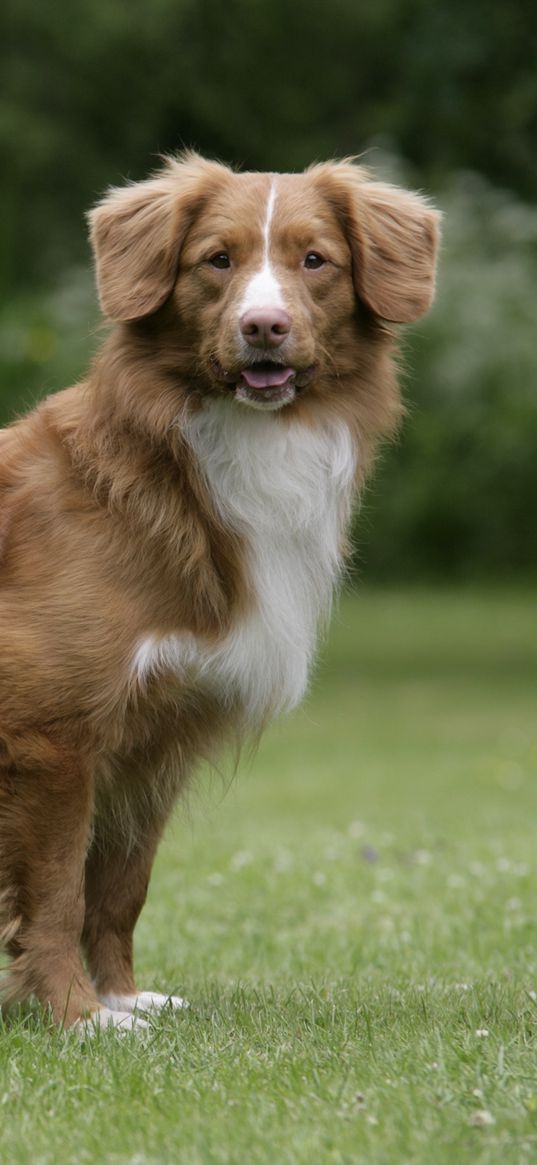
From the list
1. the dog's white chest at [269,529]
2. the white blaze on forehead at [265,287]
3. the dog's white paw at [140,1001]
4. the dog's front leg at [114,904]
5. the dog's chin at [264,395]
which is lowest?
the dog's white paw at [140,1001]

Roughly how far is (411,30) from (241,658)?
15.3m

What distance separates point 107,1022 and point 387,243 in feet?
8.31

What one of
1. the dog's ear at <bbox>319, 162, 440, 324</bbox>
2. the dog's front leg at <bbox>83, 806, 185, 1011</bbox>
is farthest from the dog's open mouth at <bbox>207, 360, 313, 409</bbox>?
the dog's front leg at <bbox>83, 806, 185, 1011</bbox>

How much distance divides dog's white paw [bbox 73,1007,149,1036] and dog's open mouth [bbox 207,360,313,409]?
181 cm

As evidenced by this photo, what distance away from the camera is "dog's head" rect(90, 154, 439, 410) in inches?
194

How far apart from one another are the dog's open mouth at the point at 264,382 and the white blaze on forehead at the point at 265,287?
0.17 metres

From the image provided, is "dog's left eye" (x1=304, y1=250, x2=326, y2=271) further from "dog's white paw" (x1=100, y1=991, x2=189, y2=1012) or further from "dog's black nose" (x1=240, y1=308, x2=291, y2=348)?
"dog's white paw" (x1=100, y1=991, x2=189, y2=1012)

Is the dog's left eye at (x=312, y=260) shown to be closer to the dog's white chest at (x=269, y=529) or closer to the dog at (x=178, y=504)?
the dog at (x=178, y=504)

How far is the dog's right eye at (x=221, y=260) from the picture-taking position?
16.7ft

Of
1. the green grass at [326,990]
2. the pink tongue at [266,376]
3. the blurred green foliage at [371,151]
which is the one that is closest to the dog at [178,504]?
the pink tongue at [266,376]

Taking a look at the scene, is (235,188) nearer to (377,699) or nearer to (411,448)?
(377,699)

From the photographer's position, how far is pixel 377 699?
1977cm

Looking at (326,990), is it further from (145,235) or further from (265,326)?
(145,235)

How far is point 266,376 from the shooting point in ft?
16.2
